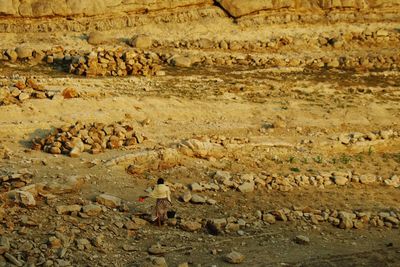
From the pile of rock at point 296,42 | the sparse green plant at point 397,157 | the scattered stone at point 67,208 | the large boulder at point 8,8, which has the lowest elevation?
the sparse green plant at point 397,157

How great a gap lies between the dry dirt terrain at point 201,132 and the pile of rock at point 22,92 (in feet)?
0.16

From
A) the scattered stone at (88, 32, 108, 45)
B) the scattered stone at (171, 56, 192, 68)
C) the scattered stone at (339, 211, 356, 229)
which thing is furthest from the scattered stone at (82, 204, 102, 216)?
the scattered stone at (88, 32, 108, 45)

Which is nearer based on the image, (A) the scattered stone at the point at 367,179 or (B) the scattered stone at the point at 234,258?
(B) the scattered stone at the point at 234,258

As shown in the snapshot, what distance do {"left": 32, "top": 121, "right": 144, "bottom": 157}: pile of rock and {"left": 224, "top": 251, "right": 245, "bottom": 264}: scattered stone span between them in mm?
4349

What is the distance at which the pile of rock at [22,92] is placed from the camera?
47.3 ft

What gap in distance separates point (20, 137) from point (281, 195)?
5.59m

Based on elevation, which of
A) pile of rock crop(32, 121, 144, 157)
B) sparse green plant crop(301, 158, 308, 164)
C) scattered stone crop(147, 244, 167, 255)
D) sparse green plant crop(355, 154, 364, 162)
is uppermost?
pile of rock crop(32, 121, 144, 157)

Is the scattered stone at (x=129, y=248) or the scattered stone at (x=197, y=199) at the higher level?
the scattered stone at (x=197, y=199)

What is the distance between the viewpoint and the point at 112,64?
17.3 m

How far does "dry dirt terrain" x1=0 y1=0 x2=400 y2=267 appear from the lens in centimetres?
995

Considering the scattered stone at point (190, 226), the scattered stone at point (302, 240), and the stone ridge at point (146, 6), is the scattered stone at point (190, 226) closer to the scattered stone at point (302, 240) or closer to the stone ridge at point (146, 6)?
the scattered stone at point (302, 240)

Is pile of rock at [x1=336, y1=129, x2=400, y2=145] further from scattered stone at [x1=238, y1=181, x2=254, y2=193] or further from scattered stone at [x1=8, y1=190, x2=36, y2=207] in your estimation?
scattered stone at [x1=8, y1=190, x2=36, y2=207]

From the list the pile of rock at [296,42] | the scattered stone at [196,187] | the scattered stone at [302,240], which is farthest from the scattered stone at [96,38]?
the scattered stone at [302,240]

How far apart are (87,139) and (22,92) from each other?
278 centimetres
